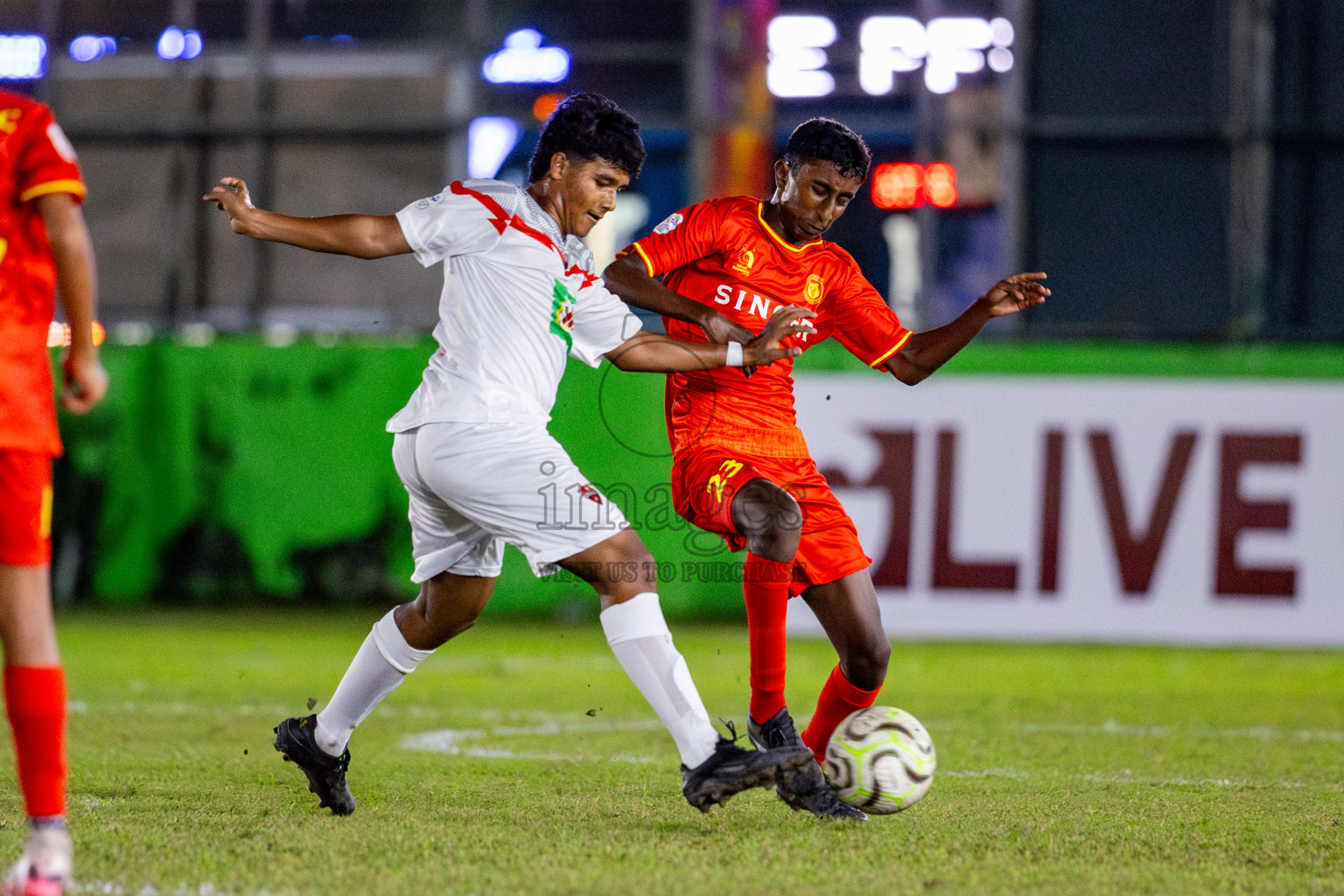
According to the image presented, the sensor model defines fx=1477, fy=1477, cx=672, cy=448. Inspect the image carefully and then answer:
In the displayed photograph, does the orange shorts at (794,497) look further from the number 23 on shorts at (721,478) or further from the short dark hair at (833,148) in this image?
the short dark hair at (833,148)

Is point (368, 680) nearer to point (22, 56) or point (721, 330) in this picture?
point (721, 330)

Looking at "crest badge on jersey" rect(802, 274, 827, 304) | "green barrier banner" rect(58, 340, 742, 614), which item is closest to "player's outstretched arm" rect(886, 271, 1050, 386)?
"crest badge on jersey" rect(802, 274, 827, 304)

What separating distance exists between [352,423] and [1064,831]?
6.98 m

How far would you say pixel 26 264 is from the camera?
3076 millimetres

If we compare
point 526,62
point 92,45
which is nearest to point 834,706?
point 526,62

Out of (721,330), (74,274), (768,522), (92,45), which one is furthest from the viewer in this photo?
(92,45)

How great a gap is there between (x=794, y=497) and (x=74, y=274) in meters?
2.26

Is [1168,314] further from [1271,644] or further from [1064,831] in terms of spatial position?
[1064,831]

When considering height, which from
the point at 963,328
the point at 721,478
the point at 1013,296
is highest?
the point at 1013,296

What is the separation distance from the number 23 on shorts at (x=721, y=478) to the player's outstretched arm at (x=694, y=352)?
51cm

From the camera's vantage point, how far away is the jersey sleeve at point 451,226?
3.76 m

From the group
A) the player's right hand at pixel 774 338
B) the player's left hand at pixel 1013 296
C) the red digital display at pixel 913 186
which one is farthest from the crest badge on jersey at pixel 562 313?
the red digital display at pixel 913 186

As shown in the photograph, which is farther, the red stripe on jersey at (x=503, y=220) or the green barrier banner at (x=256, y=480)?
the green barrier banner at (x=256, y=480)

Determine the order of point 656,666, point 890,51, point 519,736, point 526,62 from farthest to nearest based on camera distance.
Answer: point 526,62 < point 890,51 < point 519,736 < point 656,666
